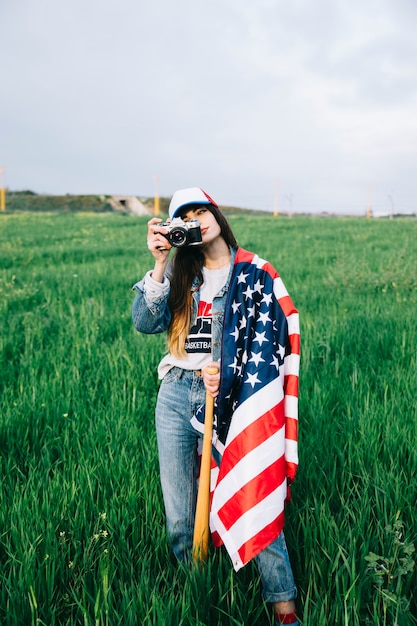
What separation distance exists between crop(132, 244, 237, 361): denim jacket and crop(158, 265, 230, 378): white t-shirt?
29mm

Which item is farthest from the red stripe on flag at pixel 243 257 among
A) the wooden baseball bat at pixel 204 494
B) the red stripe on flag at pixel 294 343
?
the wooden baseball bat at pixel 204 494

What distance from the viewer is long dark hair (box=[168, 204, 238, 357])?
2.06 meters

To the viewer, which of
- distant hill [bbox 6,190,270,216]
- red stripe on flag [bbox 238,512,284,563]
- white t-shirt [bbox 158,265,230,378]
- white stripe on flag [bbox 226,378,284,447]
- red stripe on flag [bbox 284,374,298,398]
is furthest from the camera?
distant hill [bbox 6,190,270,216]

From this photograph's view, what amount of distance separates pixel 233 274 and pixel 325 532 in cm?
105

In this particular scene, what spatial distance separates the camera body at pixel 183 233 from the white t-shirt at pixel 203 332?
0.23 metres

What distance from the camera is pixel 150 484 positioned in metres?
2.34

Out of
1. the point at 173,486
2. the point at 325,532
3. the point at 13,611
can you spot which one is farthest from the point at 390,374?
the point at 13,611

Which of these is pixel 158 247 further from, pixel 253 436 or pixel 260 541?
pixel 260 541

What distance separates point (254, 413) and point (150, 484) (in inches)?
30.7

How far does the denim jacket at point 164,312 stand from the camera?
197 cm

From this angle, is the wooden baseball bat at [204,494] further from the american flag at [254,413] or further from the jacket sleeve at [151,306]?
the jacket sleeve at [151,306]

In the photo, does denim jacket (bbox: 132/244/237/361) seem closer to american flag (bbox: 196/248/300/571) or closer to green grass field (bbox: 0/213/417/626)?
american flag (bbox: 196/248/300/571)

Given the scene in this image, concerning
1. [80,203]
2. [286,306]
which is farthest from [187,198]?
[80,203]

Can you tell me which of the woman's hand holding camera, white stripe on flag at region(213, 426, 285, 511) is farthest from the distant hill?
white stripe on flag at region(213, 426, 285, 511)
